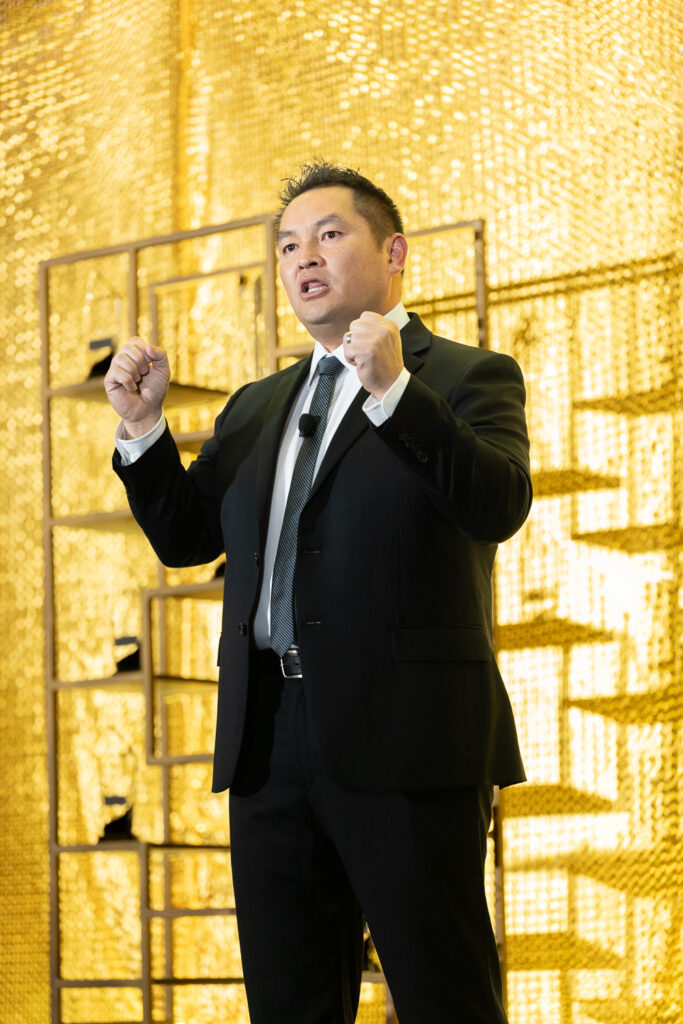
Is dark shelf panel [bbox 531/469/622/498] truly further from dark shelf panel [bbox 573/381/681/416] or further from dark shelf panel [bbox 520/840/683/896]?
dark shelf panel [bbox 520/840/683/896]

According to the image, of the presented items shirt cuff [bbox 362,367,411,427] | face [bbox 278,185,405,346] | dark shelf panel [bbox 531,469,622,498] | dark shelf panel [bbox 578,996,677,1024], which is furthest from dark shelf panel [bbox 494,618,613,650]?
shirt cuff [bbox 362,367,411,427]

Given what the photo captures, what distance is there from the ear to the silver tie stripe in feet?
0.59

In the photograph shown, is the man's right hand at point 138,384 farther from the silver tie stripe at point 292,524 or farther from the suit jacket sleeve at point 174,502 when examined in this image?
the silver tie stripe at point 292,524

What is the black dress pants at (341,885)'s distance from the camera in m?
1.44

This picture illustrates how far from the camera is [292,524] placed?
1.60 metres

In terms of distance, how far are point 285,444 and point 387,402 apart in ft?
1.08

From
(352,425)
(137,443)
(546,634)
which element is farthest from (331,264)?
(546,634)

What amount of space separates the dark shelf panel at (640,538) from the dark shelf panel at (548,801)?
506 mm

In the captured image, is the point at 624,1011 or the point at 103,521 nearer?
the point at 624,1011

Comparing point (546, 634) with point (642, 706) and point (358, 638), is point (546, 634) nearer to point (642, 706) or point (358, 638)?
point (642, 706)

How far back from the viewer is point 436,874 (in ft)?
4.77

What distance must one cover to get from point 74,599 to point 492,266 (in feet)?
4.44

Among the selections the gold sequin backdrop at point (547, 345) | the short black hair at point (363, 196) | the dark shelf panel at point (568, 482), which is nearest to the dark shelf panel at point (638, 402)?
the gold sequin backdrop at point (547, 345)

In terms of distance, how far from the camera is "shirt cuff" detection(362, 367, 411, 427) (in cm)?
140
